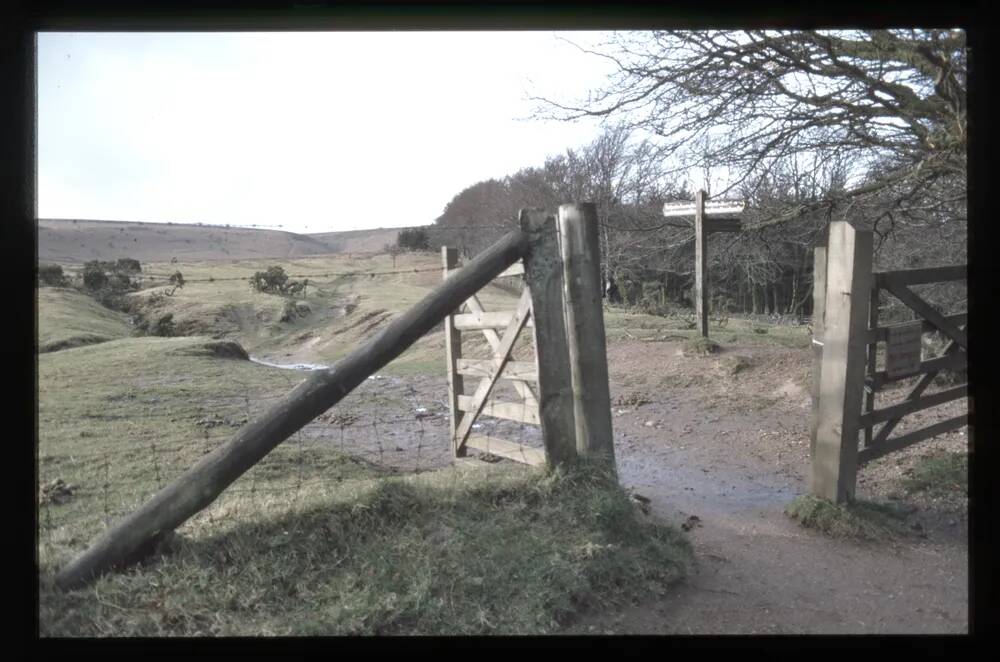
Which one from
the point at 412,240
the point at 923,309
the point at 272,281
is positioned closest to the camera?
the point at 923,309

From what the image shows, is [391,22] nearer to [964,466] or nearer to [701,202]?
[964,466]

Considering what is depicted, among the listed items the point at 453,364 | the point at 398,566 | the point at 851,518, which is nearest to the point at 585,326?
the point at 398,566

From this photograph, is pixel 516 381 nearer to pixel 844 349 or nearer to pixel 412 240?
pixel 844 349

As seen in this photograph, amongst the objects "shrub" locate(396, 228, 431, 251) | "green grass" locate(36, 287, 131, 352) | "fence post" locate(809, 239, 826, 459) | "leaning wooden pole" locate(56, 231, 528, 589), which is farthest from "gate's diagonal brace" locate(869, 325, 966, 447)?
"shrub" locate(396, 228, 431, 251)

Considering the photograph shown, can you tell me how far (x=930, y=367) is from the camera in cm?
599

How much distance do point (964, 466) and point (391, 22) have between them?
18.8 ft

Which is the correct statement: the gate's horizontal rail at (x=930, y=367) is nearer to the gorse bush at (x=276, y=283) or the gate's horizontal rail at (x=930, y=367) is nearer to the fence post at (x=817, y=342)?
the fence post at (x=817, y=342)

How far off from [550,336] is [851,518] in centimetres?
241

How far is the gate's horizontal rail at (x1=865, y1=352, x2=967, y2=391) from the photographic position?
5.67 metres

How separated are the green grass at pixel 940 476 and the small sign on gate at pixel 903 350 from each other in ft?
2.62

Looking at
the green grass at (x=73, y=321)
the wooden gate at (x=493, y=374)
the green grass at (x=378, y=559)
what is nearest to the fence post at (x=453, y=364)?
the wooden gate at (x=493, y=374)

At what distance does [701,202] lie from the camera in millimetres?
11055

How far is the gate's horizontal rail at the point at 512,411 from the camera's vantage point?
5.08 meters

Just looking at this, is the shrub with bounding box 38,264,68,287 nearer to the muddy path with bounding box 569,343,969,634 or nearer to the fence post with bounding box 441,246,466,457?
the fence post with bounding box 441,246,466,457
